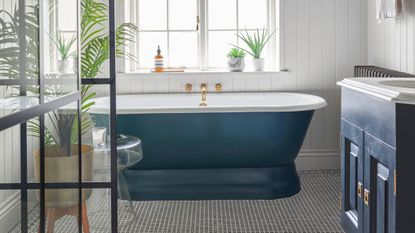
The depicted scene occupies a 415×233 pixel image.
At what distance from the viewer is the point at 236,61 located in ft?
15.6

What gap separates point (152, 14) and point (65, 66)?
3.33 meters

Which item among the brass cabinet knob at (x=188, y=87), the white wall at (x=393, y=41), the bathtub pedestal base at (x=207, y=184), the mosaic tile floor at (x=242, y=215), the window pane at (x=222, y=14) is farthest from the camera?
the window pane at (x=222, y=14)

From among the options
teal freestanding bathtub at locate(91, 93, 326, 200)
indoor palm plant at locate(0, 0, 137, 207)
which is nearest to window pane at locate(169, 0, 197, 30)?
teal freestanding bathtub at locate(91, 93, 326, 200)

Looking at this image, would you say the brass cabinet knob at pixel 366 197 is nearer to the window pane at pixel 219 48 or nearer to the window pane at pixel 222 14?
the window pane at pixel 219 48

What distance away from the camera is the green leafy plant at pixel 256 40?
4.82 metres

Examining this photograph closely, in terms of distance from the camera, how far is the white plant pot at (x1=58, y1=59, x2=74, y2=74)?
168 cm

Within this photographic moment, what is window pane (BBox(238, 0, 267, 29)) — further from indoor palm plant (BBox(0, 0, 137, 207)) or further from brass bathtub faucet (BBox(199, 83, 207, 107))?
indoor palm plant (BBox(0, 0, 137, 207))

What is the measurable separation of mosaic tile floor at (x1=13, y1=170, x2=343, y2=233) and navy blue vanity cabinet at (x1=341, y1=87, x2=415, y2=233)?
0.51 meters

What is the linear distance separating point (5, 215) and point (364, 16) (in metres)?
4.14

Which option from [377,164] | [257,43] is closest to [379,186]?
[377,164]

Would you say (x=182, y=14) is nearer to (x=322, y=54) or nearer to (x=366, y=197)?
(x=322, y=54)

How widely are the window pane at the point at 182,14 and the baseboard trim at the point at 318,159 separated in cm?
159

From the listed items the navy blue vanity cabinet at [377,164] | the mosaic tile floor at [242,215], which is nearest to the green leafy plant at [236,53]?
the mosaic tile floor at [242,215]

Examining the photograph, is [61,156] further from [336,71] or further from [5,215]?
[336,71]
